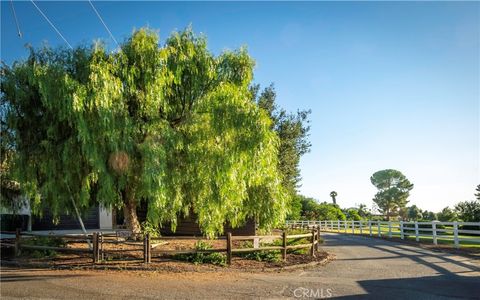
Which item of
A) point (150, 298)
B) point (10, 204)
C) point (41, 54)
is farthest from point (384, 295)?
point (10, 204)

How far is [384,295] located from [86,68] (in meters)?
10.9

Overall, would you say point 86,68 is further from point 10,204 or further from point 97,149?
point 10,204

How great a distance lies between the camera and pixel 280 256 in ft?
42.3

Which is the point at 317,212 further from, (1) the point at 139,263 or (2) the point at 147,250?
(1) the point at 139,263

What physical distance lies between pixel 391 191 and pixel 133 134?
340ft

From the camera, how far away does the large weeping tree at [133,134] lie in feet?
37.7

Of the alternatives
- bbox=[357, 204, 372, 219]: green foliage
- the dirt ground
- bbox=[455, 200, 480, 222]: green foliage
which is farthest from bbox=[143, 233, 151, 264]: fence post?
bbox=[357, 204, 372, 219]: green foliage

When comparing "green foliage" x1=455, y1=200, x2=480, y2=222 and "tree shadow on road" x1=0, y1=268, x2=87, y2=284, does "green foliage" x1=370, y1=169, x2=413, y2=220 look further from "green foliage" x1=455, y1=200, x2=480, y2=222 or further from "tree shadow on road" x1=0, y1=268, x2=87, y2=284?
"tree shadow on road" x1=0, y1=268, x2=87, y2=284

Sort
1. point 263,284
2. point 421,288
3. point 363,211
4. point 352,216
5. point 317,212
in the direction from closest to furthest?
point 421,288
point 263,284
point 317,212
point 352,216
point 363,211

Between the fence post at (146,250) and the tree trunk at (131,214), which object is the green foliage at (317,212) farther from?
the fence post at (146,250)

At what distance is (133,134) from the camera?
40.0ft

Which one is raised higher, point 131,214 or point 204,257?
point 131,214

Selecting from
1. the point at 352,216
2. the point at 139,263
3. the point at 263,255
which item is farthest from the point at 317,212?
the point at 139,263

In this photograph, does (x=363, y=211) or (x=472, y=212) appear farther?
(x=363, y=211)
